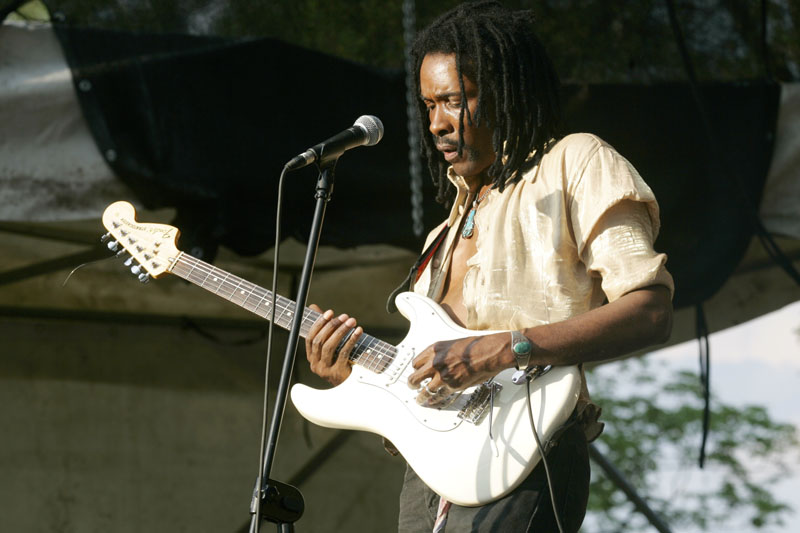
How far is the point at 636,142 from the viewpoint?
3.98 meters

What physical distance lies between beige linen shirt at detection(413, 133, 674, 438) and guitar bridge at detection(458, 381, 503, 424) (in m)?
0.15

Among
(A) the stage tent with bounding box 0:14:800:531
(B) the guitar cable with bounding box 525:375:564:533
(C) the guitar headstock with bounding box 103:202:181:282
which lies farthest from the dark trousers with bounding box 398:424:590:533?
(A) the stage tent with bounding box 0:14:800:531

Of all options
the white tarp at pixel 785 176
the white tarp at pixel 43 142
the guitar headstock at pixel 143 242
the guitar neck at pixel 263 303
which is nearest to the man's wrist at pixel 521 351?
the guitar neck at pixel 263 303

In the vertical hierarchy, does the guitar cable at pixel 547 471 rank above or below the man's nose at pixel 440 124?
below

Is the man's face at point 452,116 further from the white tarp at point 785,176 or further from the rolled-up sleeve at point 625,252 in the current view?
the white tarp at point 785,176

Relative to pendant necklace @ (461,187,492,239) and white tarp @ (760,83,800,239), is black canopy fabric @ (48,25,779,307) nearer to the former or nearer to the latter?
white tarp @ (760,83,800,239)

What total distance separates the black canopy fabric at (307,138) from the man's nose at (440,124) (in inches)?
53.6

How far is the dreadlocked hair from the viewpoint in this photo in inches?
93.9

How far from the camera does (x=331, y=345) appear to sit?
2.46 m

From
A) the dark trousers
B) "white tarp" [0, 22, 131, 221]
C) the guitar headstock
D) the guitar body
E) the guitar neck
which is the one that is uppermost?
"white tarp" [0, 22, 131, 221]

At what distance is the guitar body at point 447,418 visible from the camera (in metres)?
2.08

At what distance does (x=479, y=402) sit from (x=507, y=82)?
84 cm

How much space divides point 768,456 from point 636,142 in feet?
34.2

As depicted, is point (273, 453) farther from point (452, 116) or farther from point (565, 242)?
point (452, 116)
